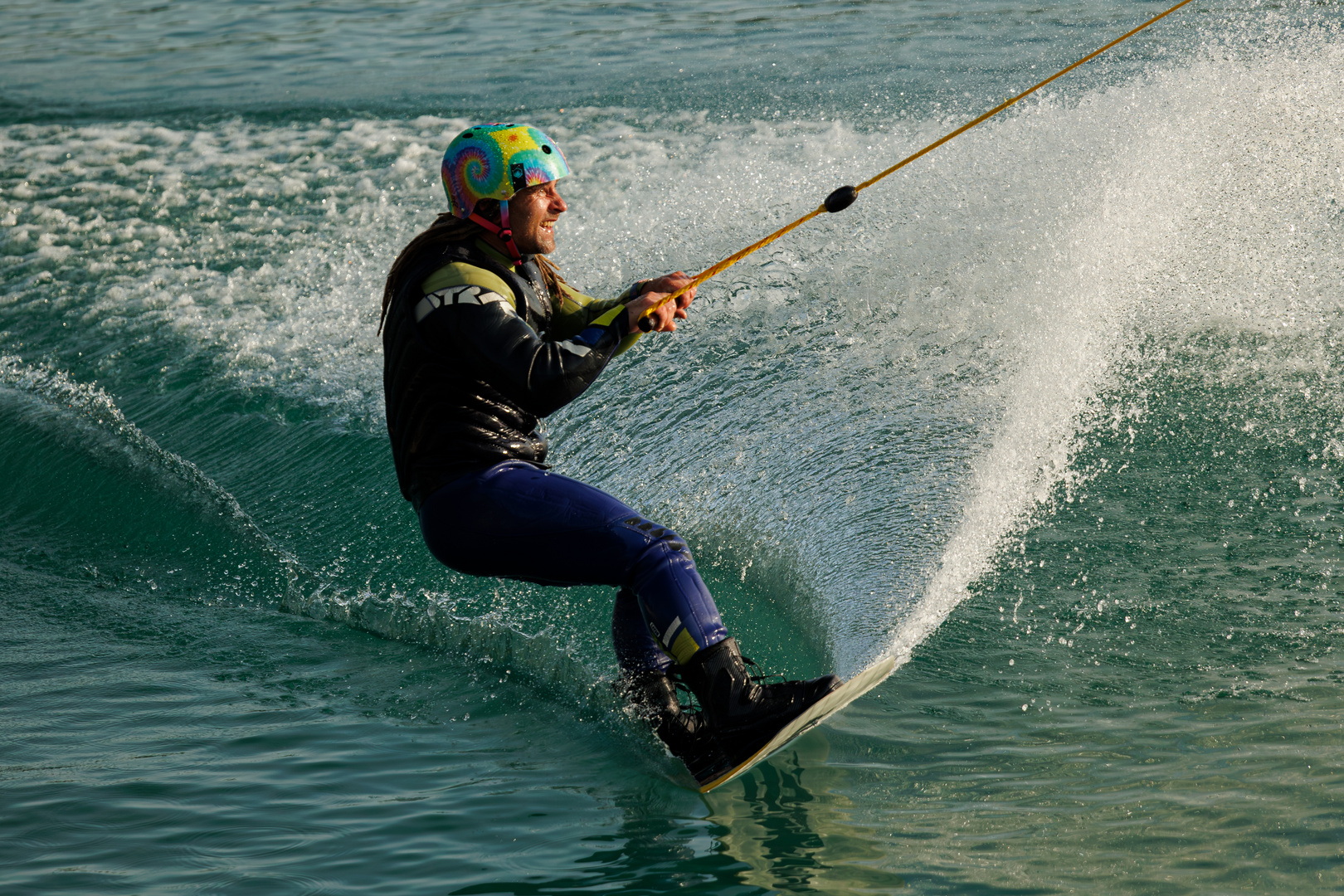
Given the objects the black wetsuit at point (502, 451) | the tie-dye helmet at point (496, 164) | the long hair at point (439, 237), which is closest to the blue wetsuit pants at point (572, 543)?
the black wetsuit at point (502, 451)

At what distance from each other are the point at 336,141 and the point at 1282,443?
837 centimetres

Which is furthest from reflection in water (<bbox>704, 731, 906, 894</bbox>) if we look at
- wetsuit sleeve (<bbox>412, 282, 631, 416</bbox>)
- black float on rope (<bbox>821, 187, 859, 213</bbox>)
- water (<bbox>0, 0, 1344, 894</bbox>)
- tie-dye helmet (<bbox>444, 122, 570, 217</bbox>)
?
tie-dye helmet (<bbox>444, 122, 570, 217</bbox>)

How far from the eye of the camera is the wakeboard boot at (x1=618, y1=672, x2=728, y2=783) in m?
3.43

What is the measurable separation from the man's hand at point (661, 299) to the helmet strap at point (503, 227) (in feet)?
1.23

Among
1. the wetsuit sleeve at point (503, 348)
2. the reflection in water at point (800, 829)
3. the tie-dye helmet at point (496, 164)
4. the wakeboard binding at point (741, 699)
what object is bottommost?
the reflection in water at point (800, 829)

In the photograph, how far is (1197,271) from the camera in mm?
6375

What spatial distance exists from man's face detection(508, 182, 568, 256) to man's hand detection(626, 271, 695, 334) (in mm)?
290

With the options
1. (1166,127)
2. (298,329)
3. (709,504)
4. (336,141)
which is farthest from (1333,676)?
(336,141)

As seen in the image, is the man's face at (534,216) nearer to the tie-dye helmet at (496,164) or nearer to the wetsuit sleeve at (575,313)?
the tie-dye helmet at (496,164)

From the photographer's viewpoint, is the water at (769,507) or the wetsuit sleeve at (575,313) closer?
the water at (769,507)

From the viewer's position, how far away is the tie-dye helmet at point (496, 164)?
11.3 ft

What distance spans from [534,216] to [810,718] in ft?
5.04

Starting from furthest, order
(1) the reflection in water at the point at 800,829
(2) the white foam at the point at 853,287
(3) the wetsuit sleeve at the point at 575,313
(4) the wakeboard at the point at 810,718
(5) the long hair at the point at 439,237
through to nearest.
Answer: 1. (2) the white foam at the point at 853,287
2. (3) the wetsuit sleeve at the point at 575,313
3. (5) the long hair at the point at 439,237
4. (4) the wakeboard at the point at 810,718
5. (1) the reflection in water at the point at 800,829

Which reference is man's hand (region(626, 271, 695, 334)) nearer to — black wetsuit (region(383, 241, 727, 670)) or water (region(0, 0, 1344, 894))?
black wetsuit (region(383, 241, 727, 670))
